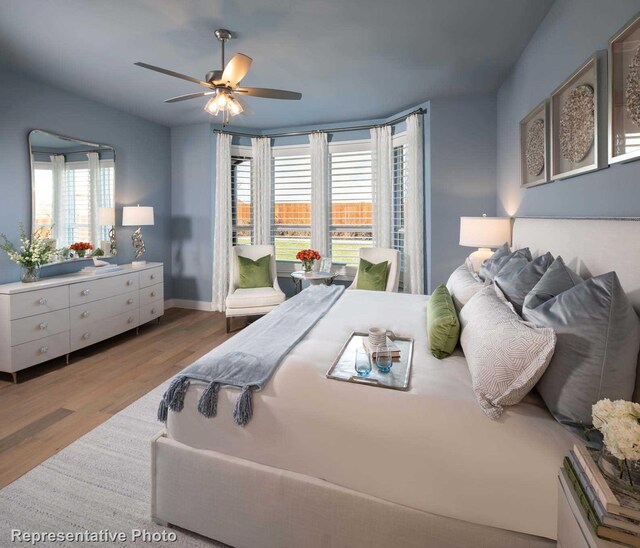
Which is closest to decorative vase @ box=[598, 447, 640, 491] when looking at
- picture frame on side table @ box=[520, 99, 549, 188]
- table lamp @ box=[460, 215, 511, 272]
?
picture frame on side table @ box=[520, 99, 549, 188]

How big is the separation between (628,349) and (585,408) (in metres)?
0.22

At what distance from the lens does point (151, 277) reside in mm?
4664

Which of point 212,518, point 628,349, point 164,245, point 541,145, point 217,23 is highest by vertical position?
point 217,23

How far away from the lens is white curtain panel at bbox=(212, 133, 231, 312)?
5375mm

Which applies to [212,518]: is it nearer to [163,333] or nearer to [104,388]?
[104,388]

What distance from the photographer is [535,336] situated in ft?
4.12

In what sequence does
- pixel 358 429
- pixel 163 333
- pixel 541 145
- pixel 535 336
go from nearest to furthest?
pixel 535 336, pixel 358 429, pixel 541 145, pixel 163 333

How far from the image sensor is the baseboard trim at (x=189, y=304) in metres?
5.65

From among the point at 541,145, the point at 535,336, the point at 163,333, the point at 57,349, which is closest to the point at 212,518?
the point at 535,336

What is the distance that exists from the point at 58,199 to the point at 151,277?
128 centimetres

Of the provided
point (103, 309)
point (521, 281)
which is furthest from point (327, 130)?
point (521, 281)

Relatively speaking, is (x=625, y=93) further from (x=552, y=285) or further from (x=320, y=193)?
(x=320, y=193)

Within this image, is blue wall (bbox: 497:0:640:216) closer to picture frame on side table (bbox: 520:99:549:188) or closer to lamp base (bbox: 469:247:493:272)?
picture frame on side table (bbox: 520:99:549:188)

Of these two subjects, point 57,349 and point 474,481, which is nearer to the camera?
point 474,481
